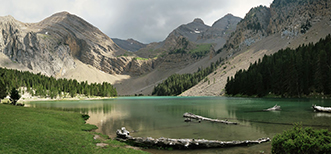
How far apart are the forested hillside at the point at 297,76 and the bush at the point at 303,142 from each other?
79.4 metres

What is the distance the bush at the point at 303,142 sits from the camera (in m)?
9.62

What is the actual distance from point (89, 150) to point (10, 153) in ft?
15.9

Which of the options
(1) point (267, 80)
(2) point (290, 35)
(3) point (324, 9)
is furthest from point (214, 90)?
(3) point (324, 9)

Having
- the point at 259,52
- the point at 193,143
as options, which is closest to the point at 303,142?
the point at 193,143

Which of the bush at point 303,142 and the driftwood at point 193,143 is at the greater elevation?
the bush at point 303,142

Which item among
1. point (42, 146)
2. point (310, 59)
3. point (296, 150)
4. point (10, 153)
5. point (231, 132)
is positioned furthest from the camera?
point (310, 59)

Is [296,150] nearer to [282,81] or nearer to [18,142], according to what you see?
[18,142]

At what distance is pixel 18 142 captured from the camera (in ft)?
44.1

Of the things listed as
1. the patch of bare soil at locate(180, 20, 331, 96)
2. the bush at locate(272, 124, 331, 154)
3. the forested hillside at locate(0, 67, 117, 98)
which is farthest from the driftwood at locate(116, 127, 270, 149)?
the patch of bare soil at locate(180, 20, 331, 96)

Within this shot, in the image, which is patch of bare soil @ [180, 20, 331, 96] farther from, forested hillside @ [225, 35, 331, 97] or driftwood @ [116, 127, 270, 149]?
driftwood @ [116, 127, 270, 149]

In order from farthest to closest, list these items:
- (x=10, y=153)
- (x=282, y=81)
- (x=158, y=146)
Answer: (x=282, y=81), (x=158, y=146), (x=10, y=153)

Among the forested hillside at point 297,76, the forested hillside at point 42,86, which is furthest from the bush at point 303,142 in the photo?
the forested hillside at point 42,86

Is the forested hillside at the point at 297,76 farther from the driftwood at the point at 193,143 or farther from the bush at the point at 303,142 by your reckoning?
the bush at the point at 303,142

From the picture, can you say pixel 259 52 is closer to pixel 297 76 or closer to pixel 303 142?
pixel 297 76
